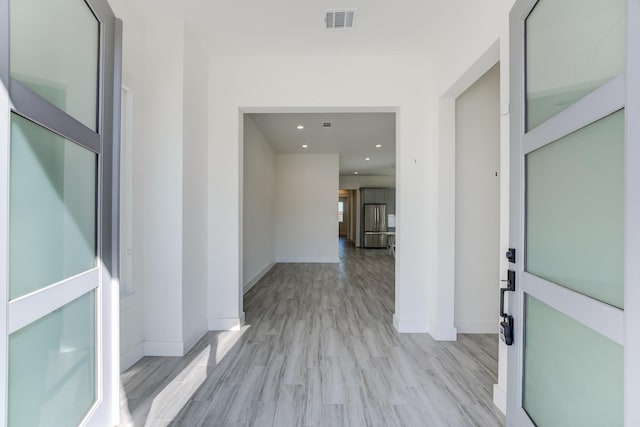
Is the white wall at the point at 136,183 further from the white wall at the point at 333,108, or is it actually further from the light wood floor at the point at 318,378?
the white wall at the point at 333,108

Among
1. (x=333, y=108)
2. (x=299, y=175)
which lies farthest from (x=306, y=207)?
(x=333, y=108)

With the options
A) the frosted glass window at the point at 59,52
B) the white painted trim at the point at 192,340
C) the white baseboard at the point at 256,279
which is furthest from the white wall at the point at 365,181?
the frosted glass window at the point at 59,52

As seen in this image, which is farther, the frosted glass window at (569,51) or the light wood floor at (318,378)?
the light wood floor at (318,378)

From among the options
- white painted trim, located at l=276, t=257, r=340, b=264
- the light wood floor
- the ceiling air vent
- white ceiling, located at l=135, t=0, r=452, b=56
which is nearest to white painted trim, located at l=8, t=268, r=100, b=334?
the light wood floor

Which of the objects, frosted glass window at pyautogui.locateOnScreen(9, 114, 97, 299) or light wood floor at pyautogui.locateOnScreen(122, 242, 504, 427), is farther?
light wood floor at pyautogui.locateOnScreen(122, 242, 504, 427)

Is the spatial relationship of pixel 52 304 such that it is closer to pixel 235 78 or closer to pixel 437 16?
pixel 235 78

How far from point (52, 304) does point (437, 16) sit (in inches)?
124

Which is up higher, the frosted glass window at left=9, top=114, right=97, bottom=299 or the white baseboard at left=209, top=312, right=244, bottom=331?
the frosted glass window at left=9, top=114, right=97, bottom=299

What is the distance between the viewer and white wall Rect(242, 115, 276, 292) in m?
5.05

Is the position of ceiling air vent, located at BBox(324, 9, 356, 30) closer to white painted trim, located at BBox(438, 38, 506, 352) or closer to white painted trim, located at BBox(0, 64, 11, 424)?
white painted trim, located at BBox(438, 38, 506, 352)

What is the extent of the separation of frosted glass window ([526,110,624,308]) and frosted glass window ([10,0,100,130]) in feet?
6.21

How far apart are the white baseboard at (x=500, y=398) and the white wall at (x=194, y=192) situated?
2.51m

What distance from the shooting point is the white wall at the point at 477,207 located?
320 centimetres

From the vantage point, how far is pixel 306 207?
808 centimetres
